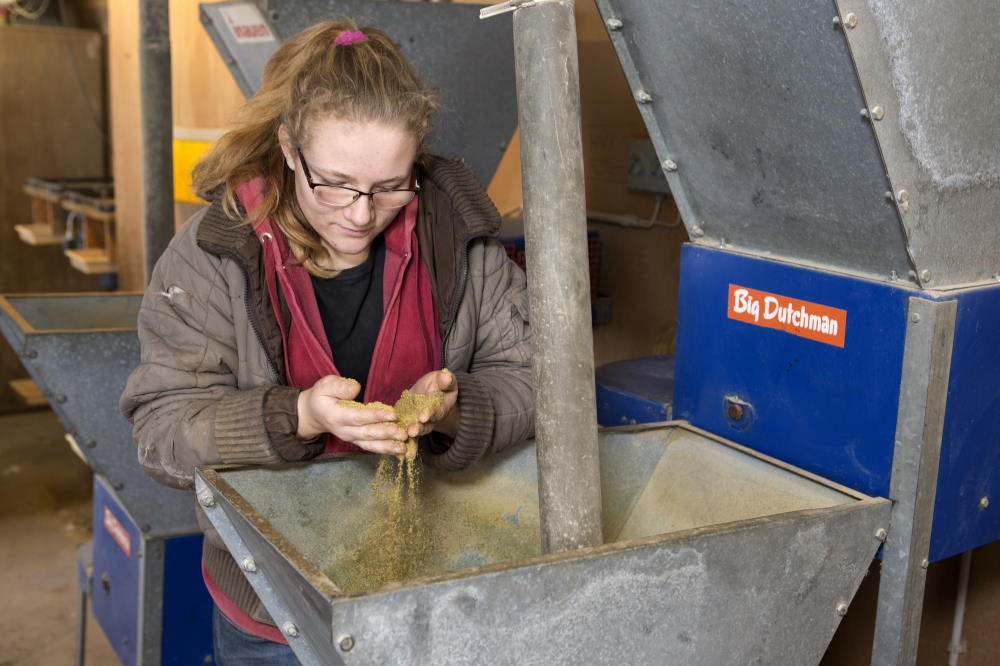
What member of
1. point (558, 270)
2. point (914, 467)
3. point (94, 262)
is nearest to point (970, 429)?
point (914, 467)

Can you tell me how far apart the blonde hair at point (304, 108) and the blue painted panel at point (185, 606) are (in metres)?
1.02

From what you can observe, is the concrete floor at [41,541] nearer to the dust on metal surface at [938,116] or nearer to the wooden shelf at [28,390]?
the wooden shelf at [28,390]

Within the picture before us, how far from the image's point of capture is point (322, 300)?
1.38 meters

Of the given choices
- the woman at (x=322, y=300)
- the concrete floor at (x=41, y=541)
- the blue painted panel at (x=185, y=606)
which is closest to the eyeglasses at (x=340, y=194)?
the woman at (x=322, y=300)

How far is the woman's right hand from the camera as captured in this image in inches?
45.0

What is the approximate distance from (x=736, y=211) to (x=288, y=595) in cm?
77

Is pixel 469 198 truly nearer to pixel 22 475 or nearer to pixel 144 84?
pixel 144 84

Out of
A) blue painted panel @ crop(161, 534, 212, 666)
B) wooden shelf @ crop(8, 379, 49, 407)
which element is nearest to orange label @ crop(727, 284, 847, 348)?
blue painted panel @ crop(161, 534, 212, 666)

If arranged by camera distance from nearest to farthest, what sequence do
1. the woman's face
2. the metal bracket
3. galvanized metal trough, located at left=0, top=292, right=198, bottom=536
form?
the metal bracket, the woman's face, galvanized metal trough, located at left=0, top=292, right=198, bottom=536

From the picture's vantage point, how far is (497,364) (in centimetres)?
144

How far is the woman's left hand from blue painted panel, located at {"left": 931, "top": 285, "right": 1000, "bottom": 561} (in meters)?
0.58

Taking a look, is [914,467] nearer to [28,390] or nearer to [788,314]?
[788,314]

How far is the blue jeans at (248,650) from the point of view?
1.42 meters

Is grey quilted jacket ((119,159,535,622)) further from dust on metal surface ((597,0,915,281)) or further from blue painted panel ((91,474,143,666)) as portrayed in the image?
blue painted panel ((91,474,143,666))
